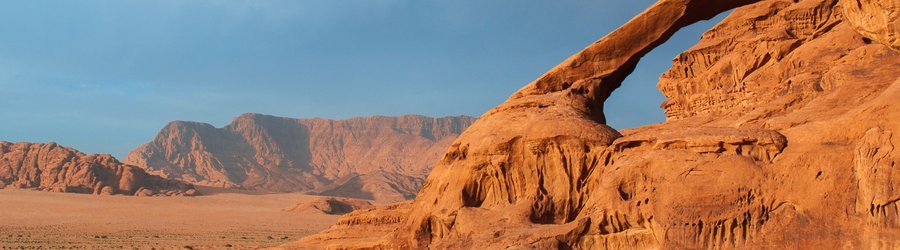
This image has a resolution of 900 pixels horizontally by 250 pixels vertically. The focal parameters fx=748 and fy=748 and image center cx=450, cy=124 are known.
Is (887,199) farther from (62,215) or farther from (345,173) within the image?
(345,173)

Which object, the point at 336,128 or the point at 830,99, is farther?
the point at 336,128

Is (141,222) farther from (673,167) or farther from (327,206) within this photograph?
(673,167)

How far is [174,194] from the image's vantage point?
8412 centimetres

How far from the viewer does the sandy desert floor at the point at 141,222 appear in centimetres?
3612

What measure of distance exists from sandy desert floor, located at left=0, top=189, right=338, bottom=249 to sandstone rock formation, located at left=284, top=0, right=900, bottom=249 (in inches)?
891

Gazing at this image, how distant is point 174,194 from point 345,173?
75550 millimetres

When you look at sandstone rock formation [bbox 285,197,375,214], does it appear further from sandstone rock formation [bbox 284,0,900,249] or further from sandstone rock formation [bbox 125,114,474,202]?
sandstone rock formation [bbox 284,0,900,249]

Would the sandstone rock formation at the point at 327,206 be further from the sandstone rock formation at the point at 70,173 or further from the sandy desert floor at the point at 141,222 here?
the sandstone rock formation at the point at 70,173

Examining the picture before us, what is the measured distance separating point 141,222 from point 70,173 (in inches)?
1325

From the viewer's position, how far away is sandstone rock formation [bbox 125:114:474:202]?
144 metres

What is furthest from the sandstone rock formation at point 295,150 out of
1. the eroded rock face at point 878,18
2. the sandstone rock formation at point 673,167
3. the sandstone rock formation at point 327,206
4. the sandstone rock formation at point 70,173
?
the eroded rock face at point 878,18

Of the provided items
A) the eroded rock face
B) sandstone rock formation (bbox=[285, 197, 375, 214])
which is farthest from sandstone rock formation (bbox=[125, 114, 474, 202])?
the eroded rock face

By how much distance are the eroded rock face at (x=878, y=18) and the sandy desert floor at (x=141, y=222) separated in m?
28.7

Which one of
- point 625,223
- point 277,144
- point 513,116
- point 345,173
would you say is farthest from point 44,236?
point 277,144
